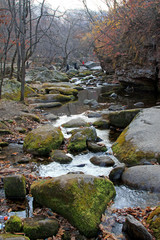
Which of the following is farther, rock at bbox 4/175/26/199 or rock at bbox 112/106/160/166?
rock at bbox 112/106/160/166

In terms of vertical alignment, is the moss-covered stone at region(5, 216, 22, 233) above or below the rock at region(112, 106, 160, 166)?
below

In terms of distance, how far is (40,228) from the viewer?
3258 millimetres

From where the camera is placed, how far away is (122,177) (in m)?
5.03

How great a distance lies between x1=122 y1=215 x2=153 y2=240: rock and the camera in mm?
3096

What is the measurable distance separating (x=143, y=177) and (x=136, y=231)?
1748mm

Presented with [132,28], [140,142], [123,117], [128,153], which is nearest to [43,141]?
[128,153]

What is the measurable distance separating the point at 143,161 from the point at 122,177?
3.07ft

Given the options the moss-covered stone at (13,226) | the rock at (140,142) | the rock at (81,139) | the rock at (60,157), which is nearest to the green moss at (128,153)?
the rock at (140,142)

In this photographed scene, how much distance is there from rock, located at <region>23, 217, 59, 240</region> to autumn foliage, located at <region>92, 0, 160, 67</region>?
8740mm

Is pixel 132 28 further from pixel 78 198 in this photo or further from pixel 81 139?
pixel 78 198

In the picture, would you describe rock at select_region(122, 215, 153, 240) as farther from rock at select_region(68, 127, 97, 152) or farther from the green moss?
rock at select_region(68, 127, 97, 152)

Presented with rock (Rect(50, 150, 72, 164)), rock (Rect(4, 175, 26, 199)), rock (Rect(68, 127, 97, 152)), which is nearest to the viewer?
rock (Rect(4, 175, 26, 199))

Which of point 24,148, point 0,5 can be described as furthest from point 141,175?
point 0,5

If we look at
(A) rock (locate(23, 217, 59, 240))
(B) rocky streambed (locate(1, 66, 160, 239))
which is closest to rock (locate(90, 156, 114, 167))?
(B) rocky streambed (locate(1, 66, 160, 239))
